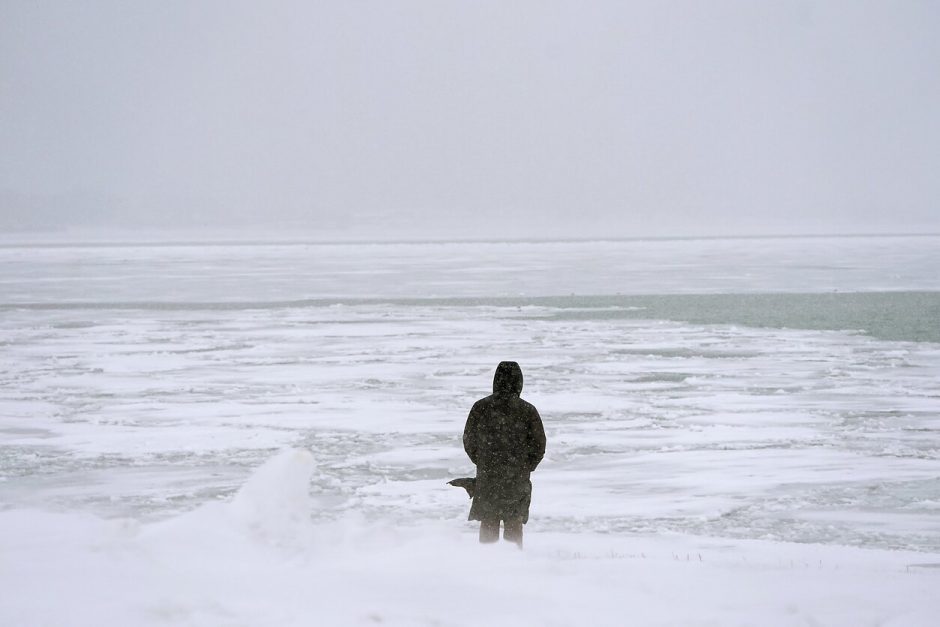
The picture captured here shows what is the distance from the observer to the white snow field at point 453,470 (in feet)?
16.2

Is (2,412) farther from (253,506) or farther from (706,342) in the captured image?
(706,342)

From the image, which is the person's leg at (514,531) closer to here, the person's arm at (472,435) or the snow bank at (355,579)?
the snow bank at (355,579)

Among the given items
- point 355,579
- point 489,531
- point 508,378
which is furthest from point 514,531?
point 355,579

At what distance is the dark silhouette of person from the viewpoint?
19.1 feet

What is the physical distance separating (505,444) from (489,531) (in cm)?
54

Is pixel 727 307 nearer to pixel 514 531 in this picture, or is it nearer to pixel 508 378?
pixel 514 531

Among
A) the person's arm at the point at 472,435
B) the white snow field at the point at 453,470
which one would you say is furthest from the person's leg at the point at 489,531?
the person's arm at the point at 472,435

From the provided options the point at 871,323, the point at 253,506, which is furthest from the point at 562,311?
the point at 253,506

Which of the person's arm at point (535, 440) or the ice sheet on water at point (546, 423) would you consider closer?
the person's arm at point (535, 440)

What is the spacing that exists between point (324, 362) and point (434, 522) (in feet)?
33.6

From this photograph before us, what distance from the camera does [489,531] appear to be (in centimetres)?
610

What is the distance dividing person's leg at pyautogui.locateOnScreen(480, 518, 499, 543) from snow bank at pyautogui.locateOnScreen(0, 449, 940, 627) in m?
0.07

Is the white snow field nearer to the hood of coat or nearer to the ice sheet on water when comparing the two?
the ice sheet on water

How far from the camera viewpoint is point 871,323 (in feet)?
80.7
